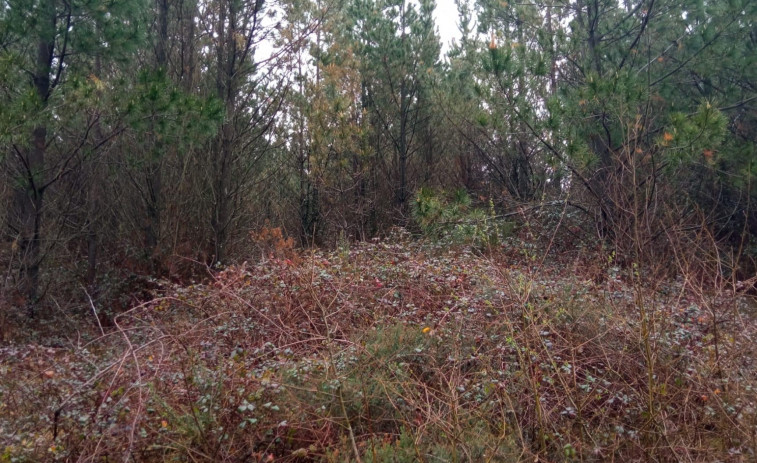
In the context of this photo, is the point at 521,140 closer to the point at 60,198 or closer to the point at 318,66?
the point at 318,66

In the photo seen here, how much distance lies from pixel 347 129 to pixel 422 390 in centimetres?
815

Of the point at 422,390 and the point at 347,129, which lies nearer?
the point at 422,390

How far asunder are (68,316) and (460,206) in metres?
5.06

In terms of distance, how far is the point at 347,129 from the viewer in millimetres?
11836

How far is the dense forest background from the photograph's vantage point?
7023mm

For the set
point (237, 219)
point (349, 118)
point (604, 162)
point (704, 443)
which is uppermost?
point (349, 118)

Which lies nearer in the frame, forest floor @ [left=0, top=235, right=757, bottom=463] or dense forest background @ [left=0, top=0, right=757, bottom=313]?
forest floor @ [left=0, top=235, right=757, bottom=463]

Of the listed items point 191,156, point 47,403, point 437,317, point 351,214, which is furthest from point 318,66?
point 47,403

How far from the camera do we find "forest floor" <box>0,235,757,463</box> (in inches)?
138

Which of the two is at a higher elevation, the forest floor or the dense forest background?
the dense forest background

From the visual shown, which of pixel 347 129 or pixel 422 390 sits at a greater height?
pixel 347 129

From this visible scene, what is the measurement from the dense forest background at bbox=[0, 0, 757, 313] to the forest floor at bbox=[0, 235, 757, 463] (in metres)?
1.04

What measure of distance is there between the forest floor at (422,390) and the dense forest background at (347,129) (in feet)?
3.40

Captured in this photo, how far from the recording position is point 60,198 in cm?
904
